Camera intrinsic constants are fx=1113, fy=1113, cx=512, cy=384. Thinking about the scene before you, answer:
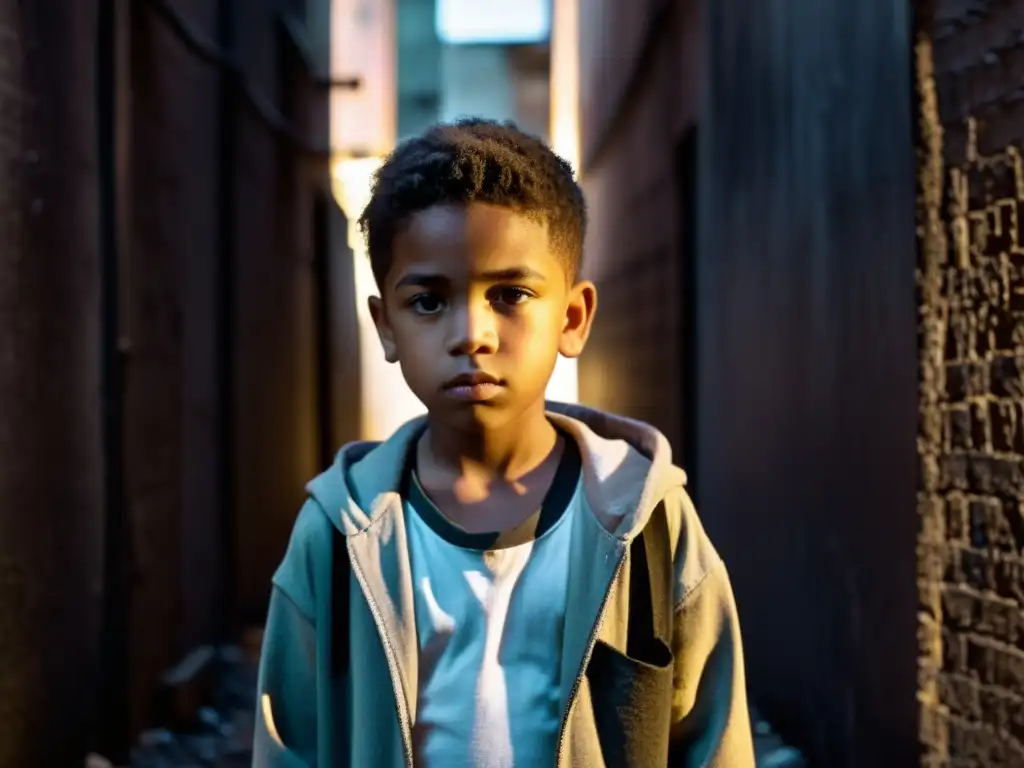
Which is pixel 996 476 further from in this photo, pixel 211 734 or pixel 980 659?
pixel 211 734

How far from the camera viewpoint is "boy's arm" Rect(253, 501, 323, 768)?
5.21ft

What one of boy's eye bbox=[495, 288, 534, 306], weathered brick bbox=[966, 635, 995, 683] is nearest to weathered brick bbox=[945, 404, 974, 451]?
weathered brick bbox=[966, 635, 995, 683]

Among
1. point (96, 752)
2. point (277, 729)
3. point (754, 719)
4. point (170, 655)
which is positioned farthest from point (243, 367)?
point (277, 729)

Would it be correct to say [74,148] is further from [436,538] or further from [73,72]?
[436,538]

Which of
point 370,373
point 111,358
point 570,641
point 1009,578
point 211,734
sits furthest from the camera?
point 370,373

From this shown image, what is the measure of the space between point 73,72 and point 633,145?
3981 mm

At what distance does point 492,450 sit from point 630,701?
0.40 meters

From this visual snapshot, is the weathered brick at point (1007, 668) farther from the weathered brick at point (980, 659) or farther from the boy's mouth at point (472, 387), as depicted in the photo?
Result: the boy's mouth at point (472, 387)

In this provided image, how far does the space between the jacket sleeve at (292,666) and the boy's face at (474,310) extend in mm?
306

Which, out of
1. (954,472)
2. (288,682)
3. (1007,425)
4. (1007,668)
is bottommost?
(1007,668)

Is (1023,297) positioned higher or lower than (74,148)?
lower

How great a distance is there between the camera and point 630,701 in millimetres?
1499

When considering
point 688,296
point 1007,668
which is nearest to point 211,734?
point 688,296

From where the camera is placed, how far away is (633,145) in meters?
6.61
